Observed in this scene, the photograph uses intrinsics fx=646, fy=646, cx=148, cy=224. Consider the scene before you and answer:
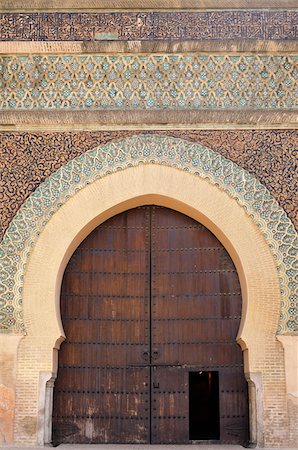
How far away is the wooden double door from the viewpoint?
560 cm

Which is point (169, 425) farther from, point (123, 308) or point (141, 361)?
point (123, 308)

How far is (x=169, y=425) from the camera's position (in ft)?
18.4

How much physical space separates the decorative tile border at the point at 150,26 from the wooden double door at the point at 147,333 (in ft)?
5.31

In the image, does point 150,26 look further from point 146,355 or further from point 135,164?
point 146,355

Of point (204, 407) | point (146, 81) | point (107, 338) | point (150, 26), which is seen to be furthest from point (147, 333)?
point (150, 26)

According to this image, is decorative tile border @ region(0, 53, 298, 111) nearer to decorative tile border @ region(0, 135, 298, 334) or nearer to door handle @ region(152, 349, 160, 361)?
decorative tile border @ region(0, 135, 298, 334)

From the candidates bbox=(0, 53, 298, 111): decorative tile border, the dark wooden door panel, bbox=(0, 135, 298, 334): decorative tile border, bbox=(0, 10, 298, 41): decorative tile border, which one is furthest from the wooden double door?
bbox=(0, 10, 298, 41): decorative tile border

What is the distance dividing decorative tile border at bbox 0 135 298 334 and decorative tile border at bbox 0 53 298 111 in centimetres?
41

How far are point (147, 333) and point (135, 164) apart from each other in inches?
59.3

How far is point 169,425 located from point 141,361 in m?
0.60

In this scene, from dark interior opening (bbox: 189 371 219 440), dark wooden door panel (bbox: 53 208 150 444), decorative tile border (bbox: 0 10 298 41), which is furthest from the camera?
dark interior opening (bbox: 189 371 219 440)

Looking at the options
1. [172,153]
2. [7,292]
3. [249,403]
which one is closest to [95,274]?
[7,292]

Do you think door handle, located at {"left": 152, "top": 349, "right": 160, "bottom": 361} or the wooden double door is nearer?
the wooden double door

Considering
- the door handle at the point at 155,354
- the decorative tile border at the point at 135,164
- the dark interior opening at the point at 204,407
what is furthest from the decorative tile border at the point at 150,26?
the dark interior opening at the point at 204,407
